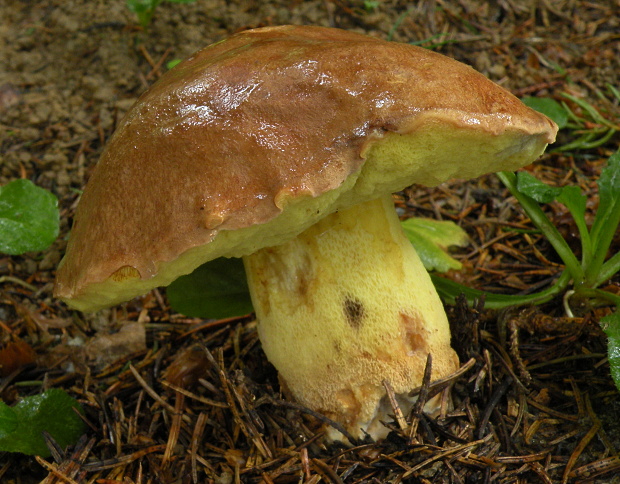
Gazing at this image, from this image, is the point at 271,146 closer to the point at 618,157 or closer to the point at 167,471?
the point at 167,471

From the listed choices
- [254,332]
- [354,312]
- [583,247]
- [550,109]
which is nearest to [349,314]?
[354,312]

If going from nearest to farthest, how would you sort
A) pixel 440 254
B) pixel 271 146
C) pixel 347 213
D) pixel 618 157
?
pixel 271 146
pixel 347 213
pixel 618 157
pixel 440 254

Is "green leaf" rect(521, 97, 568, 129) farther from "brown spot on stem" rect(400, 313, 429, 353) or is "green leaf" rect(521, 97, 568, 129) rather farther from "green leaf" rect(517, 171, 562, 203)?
"brown spot on stem" rect(400, 313, 429, 353)

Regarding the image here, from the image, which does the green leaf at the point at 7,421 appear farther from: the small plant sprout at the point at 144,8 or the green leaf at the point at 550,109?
the green leaf at the point at 550,109

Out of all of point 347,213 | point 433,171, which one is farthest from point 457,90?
point 347,213

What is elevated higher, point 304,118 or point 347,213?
point 304,118

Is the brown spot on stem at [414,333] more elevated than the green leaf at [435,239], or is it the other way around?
the brown spot on stem at [414,333]

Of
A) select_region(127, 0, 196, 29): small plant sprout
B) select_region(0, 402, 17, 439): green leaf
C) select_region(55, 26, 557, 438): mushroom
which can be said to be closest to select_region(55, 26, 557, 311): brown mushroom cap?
select_region(55, 26, 557, 438): mushroom

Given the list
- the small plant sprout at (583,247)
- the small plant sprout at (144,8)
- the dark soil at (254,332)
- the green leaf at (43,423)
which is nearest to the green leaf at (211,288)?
the dark soil at (254,332)
